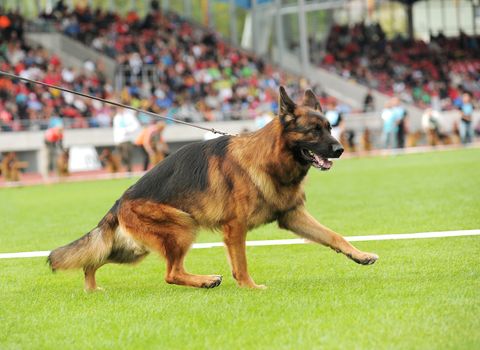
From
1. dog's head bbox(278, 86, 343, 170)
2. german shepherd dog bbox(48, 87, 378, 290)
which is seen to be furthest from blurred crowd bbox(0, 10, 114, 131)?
dog's head bbox(278, 86, 343, 170)

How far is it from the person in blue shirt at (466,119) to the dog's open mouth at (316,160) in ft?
86.7

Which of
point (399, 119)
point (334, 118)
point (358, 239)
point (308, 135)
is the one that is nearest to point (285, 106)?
point (308, 135)

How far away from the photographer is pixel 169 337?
5.68 m

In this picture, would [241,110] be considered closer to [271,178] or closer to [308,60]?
[308,60]

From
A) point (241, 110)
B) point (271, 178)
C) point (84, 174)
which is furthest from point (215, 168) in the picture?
point (241, 110)

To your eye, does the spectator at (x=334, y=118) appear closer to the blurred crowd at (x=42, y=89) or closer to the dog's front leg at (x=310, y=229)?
the blurred crowd at (x=42, y=89)

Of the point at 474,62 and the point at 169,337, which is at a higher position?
the point at 169,337

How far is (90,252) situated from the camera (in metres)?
7.84

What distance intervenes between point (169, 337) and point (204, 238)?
608 cm

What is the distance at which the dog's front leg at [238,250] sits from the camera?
7.49 meters

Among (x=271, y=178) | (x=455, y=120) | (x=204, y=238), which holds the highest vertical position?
(x=271, y=178)

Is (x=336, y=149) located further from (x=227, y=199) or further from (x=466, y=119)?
(x=466, y=119)

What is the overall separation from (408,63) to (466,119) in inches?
696

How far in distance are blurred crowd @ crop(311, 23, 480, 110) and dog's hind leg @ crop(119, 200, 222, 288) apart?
3740cm
